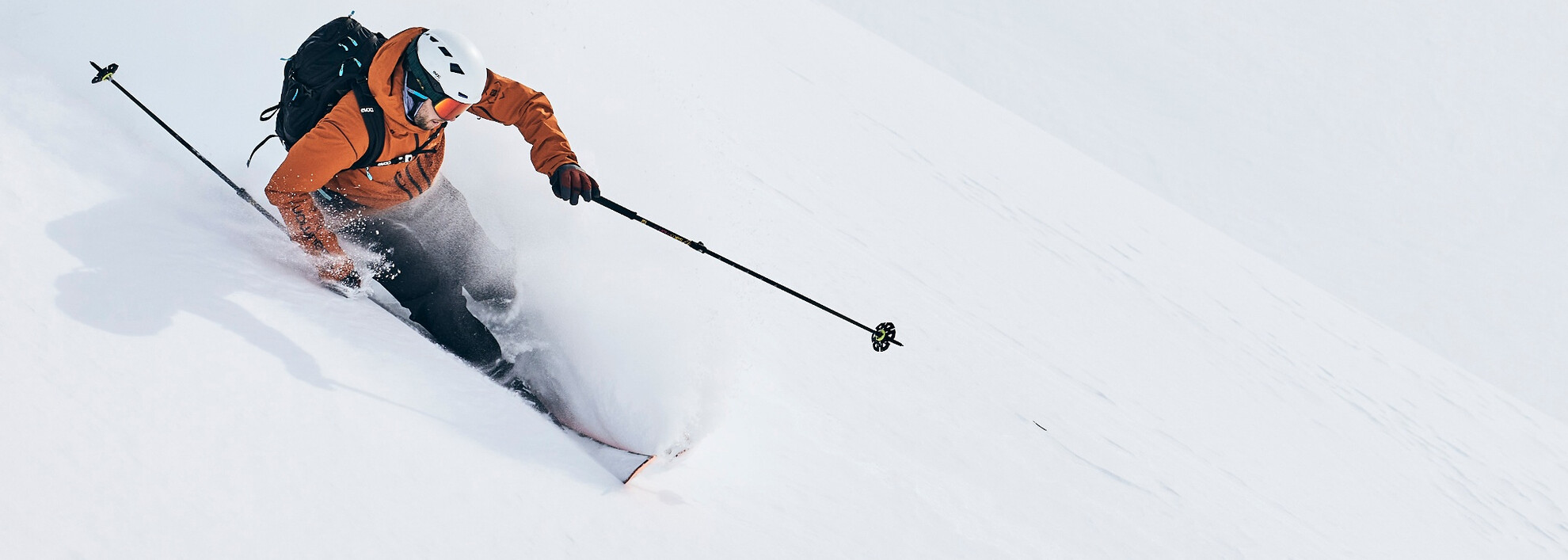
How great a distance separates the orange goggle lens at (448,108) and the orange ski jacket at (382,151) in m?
0.15

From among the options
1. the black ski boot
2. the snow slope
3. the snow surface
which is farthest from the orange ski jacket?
the snow slope

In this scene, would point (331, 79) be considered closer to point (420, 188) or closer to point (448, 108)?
point (448, 108)

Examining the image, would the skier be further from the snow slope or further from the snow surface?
the snow slope

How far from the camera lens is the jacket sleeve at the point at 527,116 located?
166 inches

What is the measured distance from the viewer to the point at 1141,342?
9734mm

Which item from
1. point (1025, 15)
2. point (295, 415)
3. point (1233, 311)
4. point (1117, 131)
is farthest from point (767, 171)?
point (1025, 15)

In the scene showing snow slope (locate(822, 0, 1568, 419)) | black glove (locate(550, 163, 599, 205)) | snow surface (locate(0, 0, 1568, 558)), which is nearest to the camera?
snow surface (locate(0, 0, 1568, 558))

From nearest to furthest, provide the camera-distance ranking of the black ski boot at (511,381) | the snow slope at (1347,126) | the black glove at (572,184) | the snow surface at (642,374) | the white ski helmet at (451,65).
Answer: the snow surface at (642,374) → the white ski helmet at (451,65) → the black glove at (572,184) → the black ski boot at (511,381) → the snow slope at (1347,126)

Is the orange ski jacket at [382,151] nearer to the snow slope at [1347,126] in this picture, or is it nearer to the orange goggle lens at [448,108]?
the orange goggle lens at [448,108]

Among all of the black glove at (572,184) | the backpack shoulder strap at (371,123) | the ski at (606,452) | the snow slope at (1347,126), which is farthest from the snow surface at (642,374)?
the snow slope at (1347,126)

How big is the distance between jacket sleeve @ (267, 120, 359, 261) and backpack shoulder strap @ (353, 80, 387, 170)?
8cm

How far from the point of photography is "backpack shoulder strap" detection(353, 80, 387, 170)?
3738 mm

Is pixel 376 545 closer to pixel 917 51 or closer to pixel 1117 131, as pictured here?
pixel 917 51

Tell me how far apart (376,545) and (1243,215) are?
71120 mm
